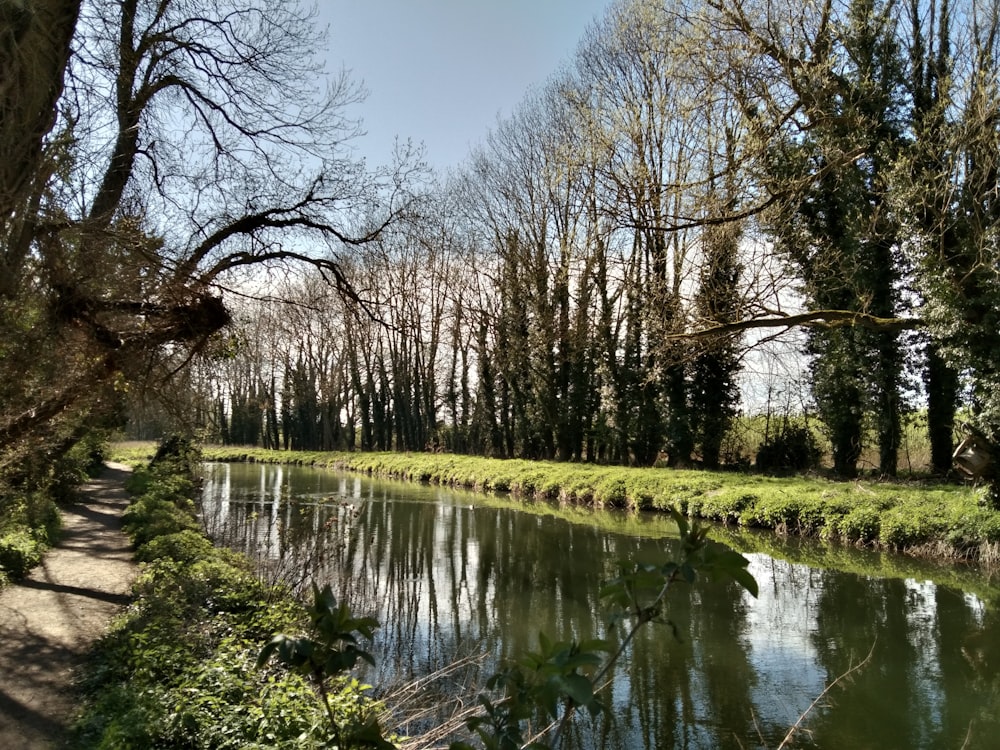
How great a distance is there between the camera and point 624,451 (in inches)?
957

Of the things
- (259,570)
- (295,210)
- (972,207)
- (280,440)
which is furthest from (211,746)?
(280,440)

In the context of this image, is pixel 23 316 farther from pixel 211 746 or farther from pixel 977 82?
pixel 977 82

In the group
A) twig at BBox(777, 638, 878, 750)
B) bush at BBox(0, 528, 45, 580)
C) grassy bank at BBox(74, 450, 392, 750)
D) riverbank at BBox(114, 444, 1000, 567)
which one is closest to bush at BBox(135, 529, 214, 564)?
grassy bank at BBox(74, 450, 392, 750)

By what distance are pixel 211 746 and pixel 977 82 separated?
12413mm

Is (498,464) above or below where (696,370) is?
below

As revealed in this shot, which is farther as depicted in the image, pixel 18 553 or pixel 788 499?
pixel 788 499

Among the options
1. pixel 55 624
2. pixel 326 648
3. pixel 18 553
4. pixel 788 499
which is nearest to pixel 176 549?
pixel 18 553

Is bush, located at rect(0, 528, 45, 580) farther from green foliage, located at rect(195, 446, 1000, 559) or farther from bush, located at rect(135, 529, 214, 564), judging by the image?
green foliage, located at rect(195, 446, 1000, 559)

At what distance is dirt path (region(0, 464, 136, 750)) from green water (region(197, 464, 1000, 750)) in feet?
6.76

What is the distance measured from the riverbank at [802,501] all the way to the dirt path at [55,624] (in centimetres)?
1130

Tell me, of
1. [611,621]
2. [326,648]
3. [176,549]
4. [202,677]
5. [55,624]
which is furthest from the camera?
[176,549]

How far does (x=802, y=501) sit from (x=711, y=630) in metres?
6.70

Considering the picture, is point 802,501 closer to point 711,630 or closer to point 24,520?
point 711,630

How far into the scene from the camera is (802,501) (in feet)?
44.3
